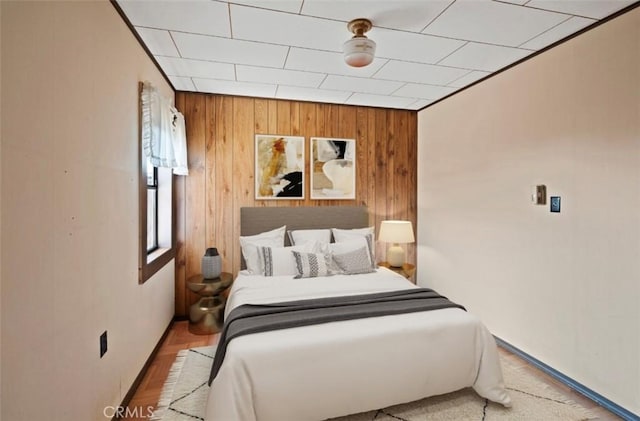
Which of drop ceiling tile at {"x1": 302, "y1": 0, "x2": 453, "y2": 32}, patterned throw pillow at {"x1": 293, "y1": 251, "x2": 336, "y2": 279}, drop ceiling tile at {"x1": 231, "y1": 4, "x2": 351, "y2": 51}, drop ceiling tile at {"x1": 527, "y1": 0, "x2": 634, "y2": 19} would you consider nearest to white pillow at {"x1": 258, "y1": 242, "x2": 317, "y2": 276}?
patterned throw pillow at {"x1": 293, "y1": 251, "x2": 336, "y2": 279}

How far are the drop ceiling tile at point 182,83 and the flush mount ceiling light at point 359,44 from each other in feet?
5.70

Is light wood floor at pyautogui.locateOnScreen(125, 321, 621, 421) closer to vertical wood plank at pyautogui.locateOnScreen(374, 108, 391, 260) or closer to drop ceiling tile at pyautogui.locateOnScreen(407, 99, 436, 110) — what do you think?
vertical wood plank at pyautogui.locateOnScreen(374, 108, 391, 260)

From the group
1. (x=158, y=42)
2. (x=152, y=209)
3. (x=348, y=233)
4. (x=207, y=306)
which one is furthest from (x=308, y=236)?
(x=158, y=42)

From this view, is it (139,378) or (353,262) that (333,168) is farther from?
(139,378)

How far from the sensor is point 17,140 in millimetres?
1098

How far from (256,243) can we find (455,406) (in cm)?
215

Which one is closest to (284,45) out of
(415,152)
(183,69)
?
(183,69)

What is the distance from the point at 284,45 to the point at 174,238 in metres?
2.20

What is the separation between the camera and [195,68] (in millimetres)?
2814

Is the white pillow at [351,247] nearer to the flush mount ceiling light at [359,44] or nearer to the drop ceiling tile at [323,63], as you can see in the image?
the drop ceiling tile at [323,63]

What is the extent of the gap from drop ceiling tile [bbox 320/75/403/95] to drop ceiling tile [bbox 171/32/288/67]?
614 millimetres

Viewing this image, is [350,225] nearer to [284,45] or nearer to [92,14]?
[284,45]

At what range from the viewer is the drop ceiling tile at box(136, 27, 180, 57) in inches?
87.4

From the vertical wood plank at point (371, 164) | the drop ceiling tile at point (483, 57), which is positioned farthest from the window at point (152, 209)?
the drop ceiling tile at point (483, 57)
